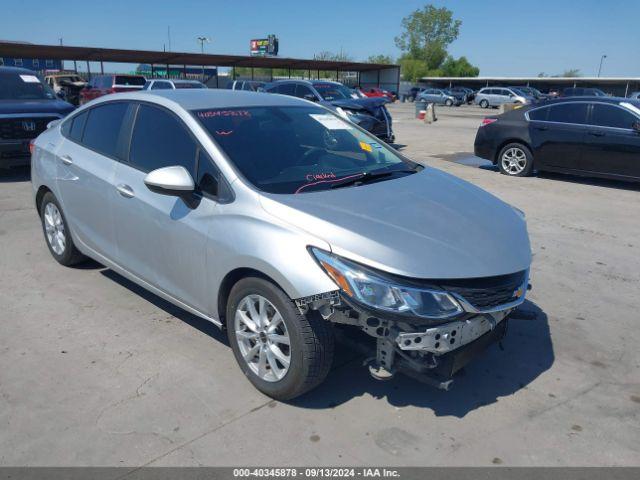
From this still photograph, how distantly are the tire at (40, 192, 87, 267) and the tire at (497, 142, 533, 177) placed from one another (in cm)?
831

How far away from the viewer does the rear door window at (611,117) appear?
29.8 feet

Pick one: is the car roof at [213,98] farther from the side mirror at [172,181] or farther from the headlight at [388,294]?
the headlight at [388,294]

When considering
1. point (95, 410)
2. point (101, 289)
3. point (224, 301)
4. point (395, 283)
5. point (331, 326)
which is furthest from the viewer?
point (101, 289)

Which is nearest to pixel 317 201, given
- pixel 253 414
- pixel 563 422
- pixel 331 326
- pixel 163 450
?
pixel 331 326

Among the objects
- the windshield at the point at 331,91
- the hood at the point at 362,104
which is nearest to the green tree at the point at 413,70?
the windshield at the point at 331,91

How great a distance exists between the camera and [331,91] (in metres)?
15.5

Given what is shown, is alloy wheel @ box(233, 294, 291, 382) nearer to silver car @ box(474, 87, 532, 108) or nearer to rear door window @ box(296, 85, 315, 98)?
rear door window @ box(296, 85, 315, 98)

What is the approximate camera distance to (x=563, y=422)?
3049 mm

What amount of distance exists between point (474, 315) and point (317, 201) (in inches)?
42.6

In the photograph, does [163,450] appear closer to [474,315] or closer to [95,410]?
[95,410]

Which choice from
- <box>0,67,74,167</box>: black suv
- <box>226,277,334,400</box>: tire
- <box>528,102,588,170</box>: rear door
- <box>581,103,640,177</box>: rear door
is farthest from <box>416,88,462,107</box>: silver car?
<box>226,277,334,400</box>: tire

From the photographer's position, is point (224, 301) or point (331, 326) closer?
point (331, 326)

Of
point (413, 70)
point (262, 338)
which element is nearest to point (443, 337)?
point (262, 338)

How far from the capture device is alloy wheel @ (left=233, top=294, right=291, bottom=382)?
9.90 ft
